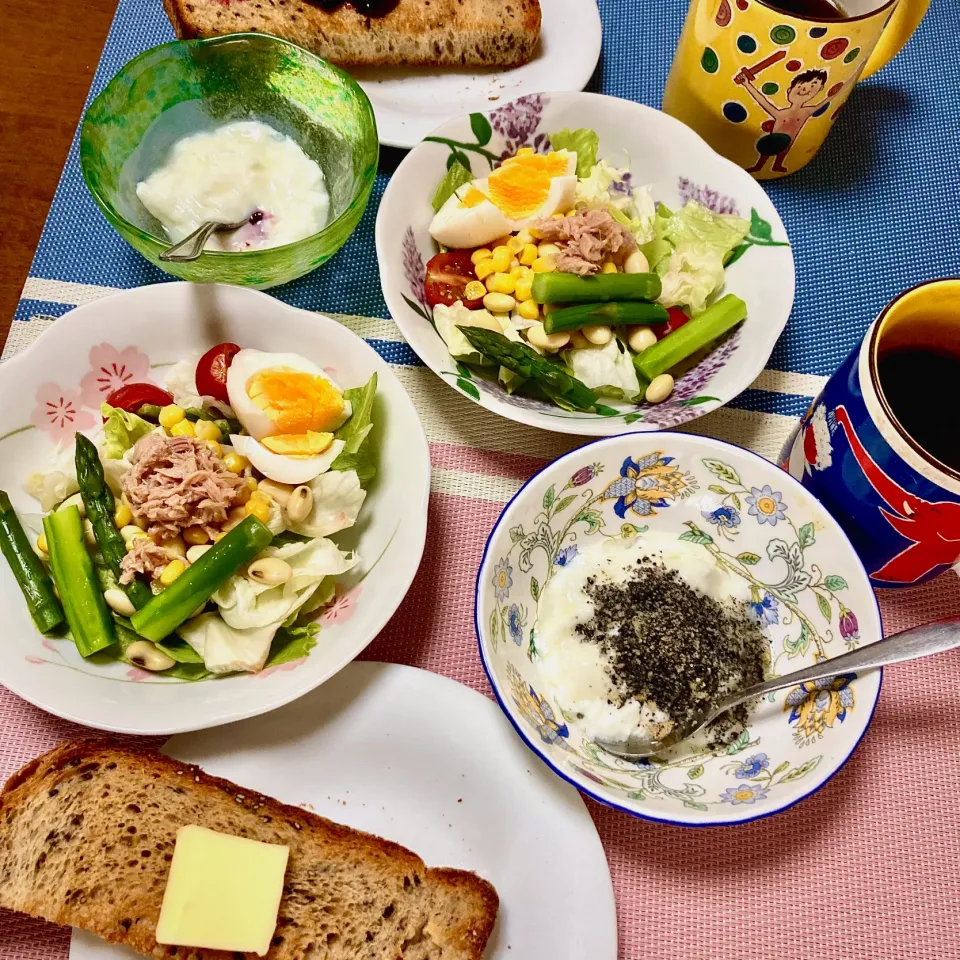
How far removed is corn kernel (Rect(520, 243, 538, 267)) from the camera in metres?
1.85

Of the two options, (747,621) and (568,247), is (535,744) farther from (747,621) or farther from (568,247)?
(568,247)

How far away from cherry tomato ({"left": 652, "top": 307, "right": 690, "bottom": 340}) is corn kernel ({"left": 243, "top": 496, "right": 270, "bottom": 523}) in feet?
3.20

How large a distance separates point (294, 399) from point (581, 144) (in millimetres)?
1000

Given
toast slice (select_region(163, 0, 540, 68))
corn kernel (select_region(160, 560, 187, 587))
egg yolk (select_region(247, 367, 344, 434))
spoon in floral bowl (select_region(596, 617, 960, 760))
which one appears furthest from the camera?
toast slice (select_region(163, 0, 540, 68))

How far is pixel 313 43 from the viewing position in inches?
84.8

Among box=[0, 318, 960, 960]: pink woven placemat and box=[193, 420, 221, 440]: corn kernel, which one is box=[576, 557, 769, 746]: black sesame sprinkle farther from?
box=[193, 420, 221, 440]: corn kernel

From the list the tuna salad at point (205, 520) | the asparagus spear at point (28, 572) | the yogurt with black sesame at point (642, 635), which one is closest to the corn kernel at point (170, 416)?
the tuna salad at point (205, 520)

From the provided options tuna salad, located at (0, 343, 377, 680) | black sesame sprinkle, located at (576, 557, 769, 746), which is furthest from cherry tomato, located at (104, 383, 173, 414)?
black sesame sprinkle, located at (576, 557, 769, 746)

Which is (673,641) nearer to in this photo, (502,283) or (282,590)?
(282,590)

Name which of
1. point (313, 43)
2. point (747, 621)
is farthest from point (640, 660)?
point (313, 43)

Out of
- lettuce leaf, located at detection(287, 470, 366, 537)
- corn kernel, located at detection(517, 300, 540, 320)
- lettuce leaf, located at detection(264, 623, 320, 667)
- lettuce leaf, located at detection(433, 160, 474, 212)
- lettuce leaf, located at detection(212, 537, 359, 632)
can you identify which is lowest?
lettuce leaf, located at detection(264, 623, 320, 667)

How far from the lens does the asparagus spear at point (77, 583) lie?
1490 mm

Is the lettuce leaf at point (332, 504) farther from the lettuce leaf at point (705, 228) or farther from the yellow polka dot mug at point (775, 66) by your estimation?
the yellow polka dot mug at point (775, 66)

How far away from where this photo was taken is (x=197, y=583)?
1500mm
